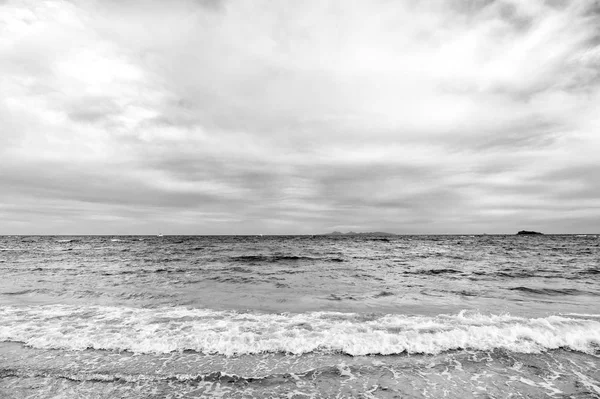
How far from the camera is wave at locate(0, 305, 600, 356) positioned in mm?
8789

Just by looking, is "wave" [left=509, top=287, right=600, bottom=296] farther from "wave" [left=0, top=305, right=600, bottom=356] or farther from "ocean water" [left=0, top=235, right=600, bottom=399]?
"wave" [left=0, top=305, right=600, bottom=356]

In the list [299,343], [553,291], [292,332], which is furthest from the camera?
[553,291]

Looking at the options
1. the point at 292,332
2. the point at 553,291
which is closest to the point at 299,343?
the point at 292,332

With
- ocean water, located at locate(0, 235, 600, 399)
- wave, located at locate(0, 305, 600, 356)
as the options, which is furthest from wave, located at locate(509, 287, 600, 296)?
wave, located at locate(0, 305, 600, 356)

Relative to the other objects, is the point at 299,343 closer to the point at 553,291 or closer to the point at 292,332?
the point at 292,332

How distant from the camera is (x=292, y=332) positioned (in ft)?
32.1

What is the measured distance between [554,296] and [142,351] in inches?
731

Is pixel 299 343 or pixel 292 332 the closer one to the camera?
pixel 299 343

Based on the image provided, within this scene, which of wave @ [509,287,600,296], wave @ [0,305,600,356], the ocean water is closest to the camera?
the ocean water

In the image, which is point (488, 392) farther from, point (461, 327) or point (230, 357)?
point (230, 357)

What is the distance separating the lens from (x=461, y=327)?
10.3 m

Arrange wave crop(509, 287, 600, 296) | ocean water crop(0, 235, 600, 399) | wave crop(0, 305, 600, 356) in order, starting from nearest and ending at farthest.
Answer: ocean water crop(0, 235, 600, 399), wave crop(0, 305, 600, 356), wave crop(509, 287, 600, 296)

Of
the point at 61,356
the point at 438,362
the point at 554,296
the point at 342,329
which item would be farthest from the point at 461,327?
the point at 61,356

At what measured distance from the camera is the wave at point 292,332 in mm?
8789
